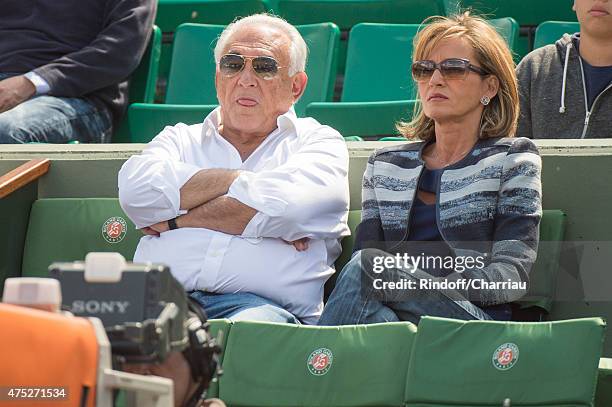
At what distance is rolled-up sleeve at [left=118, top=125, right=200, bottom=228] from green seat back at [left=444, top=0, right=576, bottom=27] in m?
2.06

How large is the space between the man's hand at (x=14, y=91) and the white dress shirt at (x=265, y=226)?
110 cm

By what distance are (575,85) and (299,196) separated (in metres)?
1.06

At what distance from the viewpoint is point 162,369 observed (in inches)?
64.9

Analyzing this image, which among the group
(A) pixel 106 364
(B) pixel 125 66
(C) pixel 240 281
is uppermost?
(B) pixel 125 66

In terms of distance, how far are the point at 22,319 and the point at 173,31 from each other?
165 inches

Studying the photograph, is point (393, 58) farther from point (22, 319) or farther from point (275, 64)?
point (22, 319)

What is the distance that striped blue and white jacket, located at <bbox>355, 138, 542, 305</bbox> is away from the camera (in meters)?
3.12

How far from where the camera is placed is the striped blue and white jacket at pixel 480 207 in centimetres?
312

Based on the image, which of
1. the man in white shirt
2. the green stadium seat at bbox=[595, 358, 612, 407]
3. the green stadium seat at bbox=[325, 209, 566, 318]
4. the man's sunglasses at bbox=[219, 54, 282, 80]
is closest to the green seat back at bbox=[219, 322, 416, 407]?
the man in white shirt

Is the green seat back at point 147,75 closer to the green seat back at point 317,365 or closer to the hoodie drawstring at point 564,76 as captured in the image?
the hoodie drawstring at point 564,76

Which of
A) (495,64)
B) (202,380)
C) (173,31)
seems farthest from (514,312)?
(173,31)

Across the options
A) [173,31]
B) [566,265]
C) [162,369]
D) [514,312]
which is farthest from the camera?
[173,31]

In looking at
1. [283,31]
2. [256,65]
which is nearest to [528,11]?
[283,31]

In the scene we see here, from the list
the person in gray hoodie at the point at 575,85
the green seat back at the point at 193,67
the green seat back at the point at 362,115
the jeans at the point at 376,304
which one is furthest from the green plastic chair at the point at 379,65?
the jeans at the point at 376,304
